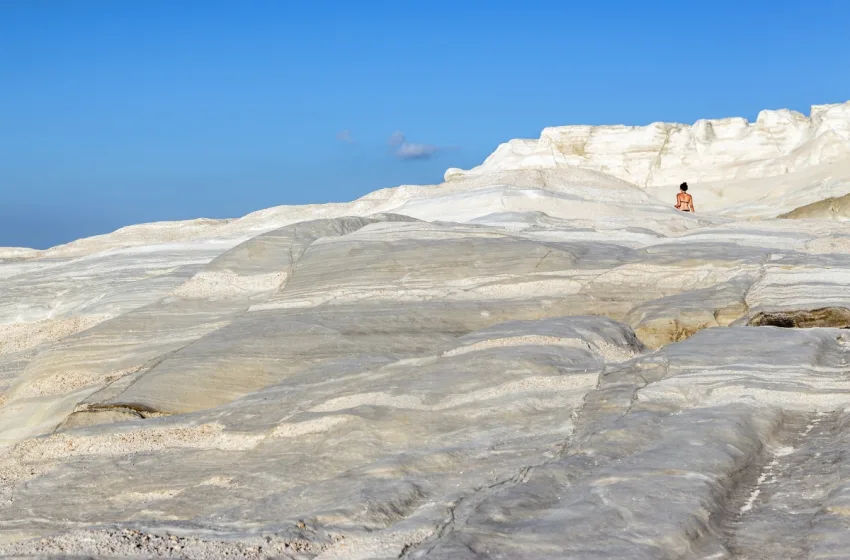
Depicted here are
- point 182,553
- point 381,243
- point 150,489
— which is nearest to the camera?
point 182,553

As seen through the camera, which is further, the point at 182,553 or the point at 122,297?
the point at 122,297

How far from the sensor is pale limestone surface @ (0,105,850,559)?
18.4ft

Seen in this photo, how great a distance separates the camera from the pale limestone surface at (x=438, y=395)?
559 centimetres

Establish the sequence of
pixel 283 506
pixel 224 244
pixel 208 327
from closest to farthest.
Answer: pixel 283 506
pixel 208 327
pixel 224 244

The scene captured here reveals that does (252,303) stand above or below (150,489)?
above

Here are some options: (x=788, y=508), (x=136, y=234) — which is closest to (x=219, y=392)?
(x=788, y=508)

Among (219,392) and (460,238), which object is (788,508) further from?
(460,238)

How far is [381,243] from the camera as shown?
51.8ft

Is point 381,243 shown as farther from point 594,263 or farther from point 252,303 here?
point 594,263

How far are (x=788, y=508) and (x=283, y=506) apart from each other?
10.7ft

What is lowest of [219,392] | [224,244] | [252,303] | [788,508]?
[788,508]

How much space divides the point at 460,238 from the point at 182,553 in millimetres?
10817

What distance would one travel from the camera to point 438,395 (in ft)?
29.1

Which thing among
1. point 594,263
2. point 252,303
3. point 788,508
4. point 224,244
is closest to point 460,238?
point 594,263
